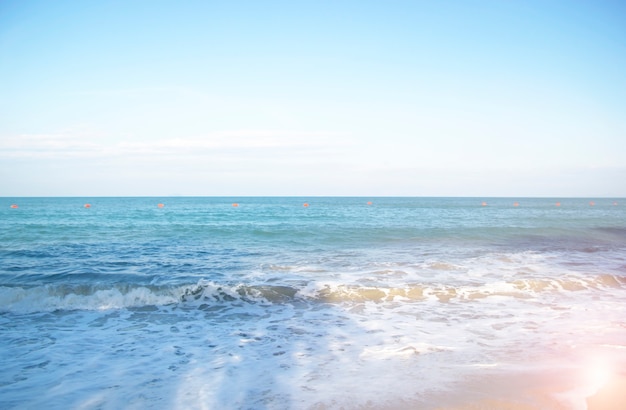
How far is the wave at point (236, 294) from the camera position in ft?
33.6

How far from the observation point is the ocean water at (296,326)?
17.1 ft

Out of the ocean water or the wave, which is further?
the wave

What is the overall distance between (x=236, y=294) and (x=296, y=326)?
314 cm

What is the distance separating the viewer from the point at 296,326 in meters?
8.25

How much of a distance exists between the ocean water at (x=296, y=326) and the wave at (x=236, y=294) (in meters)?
0.05

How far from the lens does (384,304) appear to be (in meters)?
9.86

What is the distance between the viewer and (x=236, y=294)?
10.8 m

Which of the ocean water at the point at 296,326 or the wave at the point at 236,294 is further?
the wave at the point at 236,294

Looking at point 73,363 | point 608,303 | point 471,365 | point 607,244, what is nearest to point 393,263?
point 608,303

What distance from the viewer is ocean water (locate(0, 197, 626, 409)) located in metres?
5.23

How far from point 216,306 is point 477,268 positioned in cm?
946

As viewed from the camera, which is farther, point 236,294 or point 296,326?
point 236,294

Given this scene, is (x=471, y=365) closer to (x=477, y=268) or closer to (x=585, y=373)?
(x=585, y=373)

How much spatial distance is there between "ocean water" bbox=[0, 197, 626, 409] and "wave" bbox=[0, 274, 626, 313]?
0.05 metres
